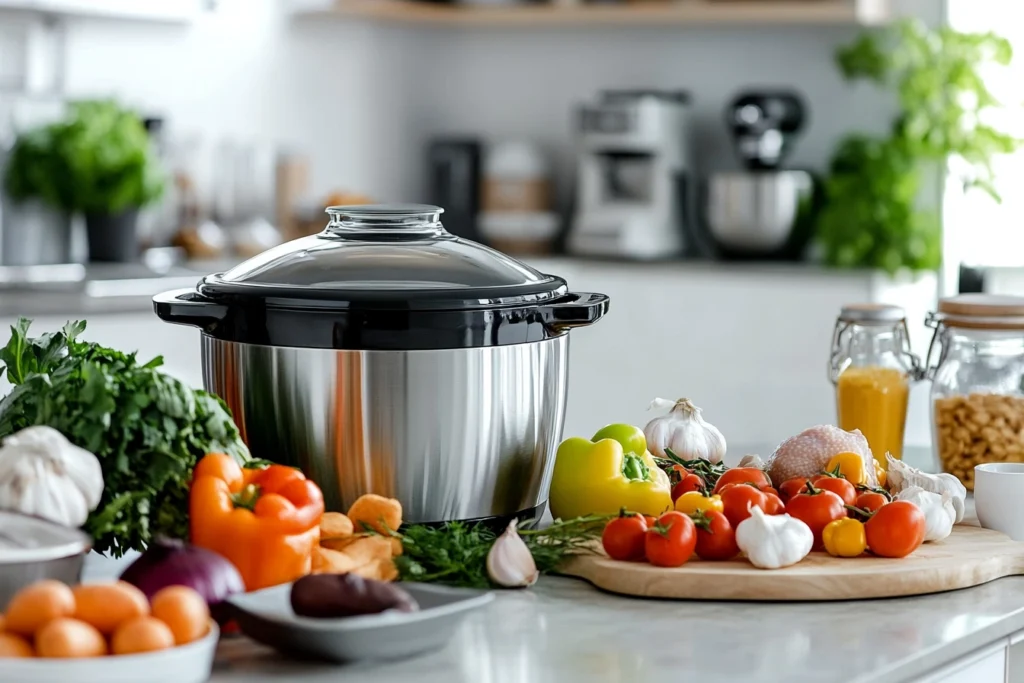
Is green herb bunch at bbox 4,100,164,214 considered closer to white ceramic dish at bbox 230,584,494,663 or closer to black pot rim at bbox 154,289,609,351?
black pot rim at bbox 154,289,609,351

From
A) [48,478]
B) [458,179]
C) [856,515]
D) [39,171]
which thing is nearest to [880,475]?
[856,515]

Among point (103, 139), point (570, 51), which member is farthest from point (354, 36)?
point (103, 139)

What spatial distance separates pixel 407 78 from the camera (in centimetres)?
468

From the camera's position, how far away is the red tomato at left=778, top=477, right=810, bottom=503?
1.35 meters

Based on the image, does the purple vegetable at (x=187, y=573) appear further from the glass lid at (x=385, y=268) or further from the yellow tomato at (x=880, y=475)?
the yellow tomato at (x=880, y=475)

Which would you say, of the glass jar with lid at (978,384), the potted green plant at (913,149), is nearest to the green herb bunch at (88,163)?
the potted green plant at (913,149)

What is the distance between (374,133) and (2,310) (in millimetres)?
1884

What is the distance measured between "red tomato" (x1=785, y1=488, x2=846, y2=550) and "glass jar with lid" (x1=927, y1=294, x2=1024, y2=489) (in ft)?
1.42

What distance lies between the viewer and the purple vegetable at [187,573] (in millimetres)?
1013

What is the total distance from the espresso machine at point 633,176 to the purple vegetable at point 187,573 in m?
3.05

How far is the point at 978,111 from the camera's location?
12.2 ft

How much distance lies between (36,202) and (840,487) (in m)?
2.74

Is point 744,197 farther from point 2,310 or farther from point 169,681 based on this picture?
point 169,681

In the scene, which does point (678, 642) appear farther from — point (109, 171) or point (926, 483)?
point (109, 171)
